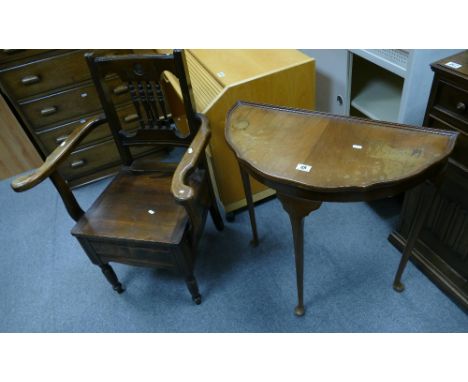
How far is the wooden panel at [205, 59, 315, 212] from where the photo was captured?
1.51 m

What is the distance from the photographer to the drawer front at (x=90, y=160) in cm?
217

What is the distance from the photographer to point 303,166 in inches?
39.4

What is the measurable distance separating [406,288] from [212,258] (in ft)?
2.97

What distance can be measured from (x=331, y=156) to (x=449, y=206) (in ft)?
1.98

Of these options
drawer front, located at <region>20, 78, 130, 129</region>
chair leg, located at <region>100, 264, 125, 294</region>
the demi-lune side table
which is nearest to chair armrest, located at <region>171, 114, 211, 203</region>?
the demi-lune side table

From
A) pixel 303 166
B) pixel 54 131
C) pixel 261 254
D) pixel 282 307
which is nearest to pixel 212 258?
pixel 261 254

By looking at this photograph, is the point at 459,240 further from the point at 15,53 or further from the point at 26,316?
the point at 15,53

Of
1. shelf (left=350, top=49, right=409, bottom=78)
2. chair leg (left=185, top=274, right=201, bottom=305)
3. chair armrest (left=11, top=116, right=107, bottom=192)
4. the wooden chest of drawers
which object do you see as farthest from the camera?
the wooden chest of drawers

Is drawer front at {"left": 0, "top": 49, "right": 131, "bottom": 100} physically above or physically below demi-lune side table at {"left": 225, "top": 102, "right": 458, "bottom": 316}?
above

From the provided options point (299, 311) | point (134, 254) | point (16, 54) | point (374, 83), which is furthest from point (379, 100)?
point (16, 54)

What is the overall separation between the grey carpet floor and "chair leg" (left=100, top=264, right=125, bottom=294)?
4 cm

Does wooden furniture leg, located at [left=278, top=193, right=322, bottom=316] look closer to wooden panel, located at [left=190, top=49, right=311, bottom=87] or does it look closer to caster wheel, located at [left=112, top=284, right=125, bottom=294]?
wooden panel, located at [left=190, top=49, right=311, bottom=87]

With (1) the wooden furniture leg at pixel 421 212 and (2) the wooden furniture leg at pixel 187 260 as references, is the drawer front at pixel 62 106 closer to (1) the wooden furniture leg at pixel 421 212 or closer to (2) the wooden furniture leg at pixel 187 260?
(2) the wooden furniture leg at pixel 187 260

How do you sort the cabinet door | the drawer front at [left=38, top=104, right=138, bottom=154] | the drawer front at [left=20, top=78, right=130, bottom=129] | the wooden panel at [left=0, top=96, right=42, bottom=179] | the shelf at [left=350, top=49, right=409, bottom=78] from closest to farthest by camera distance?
the shelf at [left=350, top=49, right=409, bottom=78], the cabinet door, the drawer front at [left=20, top=78, right=130, bottom=129], the drawer front at [left=38, top=104, right=138, bottom=154], the wooden panel at [left=0, top=96, right=42, bottom=179]
